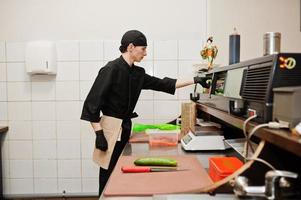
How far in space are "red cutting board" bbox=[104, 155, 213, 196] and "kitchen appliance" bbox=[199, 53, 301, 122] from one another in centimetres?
29

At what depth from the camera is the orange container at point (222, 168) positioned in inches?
→ 39.5

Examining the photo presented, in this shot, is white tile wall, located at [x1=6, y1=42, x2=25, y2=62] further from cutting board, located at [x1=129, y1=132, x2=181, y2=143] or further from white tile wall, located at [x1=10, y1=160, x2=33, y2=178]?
cutting board, located at [x1=129, y1=132, x2=181, y2=143]

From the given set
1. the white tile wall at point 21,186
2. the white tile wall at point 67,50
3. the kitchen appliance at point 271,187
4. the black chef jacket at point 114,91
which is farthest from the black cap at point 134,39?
the white tile wall at point 21,186

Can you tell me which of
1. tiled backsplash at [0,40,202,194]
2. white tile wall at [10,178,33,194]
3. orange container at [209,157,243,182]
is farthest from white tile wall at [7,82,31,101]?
orange container at [209,157,243,182]

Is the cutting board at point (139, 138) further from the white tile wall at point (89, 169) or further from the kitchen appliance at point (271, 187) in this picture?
the kitchen appliance at point (271, 187)

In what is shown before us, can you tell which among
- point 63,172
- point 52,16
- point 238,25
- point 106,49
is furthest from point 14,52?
point 238,25

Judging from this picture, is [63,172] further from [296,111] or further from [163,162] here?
[296,111]

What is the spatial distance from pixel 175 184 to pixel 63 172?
2.03 m

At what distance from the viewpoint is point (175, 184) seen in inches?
42.6

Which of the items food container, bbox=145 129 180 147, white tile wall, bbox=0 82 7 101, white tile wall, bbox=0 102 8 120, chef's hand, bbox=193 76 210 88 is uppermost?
chef's hand, bbox=193 76 210 88

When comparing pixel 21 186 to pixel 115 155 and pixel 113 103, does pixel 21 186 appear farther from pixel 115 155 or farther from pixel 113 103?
pixel 113 103

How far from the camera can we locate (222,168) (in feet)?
3.42

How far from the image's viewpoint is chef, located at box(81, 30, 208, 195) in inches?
81.6

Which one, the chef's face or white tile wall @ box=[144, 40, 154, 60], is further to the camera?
white tile wall @ box=[144, 40, 154, 60]
